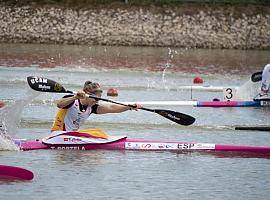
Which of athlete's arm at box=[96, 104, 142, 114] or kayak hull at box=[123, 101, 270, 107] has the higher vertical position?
athlete's arm at box=[96, 104, 142, 114]

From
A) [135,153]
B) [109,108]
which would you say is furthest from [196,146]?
[109,108]

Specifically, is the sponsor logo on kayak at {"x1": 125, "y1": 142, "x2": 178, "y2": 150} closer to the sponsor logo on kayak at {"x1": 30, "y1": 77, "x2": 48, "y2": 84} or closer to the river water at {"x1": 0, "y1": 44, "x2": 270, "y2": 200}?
the river water at {"x1": 0, "y1": 44, "x2": 270, "y2": 200}

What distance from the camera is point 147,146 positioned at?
1720cm

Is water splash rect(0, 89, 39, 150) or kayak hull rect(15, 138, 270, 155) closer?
water splash rect(0, 89, 39, 150)

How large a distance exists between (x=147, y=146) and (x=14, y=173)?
139 inches

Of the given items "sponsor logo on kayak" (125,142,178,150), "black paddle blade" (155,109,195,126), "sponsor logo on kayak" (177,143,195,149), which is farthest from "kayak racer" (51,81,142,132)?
"sponsor logo on kayak" (177,143,195,149)

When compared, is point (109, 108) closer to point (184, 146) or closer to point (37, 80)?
point (37, 80)

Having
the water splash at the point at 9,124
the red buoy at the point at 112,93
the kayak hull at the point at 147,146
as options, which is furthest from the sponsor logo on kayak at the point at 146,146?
the red buoy at the point at 112,93

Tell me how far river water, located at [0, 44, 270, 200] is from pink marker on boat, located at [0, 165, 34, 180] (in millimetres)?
130

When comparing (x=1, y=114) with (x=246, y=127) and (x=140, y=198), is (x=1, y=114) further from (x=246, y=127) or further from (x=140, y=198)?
(x=246, y=127)

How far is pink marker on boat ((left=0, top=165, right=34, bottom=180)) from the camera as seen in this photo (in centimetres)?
1424

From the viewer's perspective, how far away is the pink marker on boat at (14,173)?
46.7 feet

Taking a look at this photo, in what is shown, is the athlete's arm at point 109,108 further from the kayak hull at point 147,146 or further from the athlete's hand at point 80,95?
the athlete's hand at point 80,95

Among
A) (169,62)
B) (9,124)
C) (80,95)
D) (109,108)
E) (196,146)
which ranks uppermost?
(80,95)
